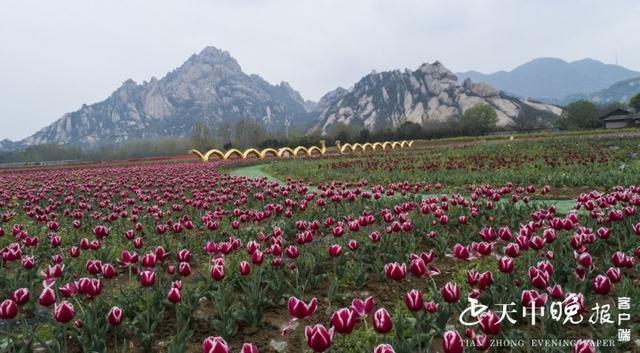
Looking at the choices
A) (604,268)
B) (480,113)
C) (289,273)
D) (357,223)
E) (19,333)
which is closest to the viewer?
(19,333)

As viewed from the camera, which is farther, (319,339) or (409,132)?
(409,132)

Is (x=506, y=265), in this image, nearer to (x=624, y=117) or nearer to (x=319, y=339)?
(x=319, y=339)

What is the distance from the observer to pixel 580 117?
98.8m

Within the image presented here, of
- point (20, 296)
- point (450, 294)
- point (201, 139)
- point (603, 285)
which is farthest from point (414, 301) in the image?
point (201, 139)

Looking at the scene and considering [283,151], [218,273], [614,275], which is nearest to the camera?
[614,275]

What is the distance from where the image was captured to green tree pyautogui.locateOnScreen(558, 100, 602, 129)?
291ft

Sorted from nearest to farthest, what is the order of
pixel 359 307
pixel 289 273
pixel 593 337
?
1. pixel 359 307
2. pixel 593 337
3. pixel 289 273

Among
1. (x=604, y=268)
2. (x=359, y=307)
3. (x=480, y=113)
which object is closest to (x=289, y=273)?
(x=359, y=307)

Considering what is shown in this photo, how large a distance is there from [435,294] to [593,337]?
1435mm

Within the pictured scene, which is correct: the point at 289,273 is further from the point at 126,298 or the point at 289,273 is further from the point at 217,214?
the point at 217,214

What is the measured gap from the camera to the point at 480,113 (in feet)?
391

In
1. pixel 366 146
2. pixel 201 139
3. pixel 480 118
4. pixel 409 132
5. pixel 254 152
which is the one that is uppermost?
pixel 480 118

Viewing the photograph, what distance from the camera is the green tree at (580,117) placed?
8883 cm

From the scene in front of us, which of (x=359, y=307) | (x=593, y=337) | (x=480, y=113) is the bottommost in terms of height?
(x=593, y=337)
